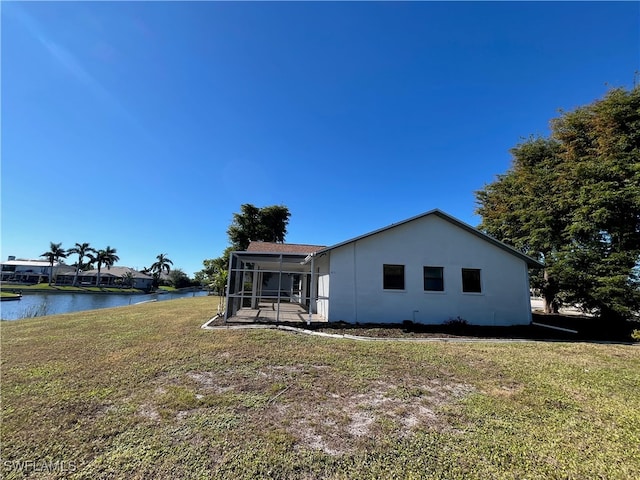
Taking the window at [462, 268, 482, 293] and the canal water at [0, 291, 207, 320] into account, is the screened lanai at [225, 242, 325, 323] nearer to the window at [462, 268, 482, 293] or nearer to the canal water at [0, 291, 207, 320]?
the window at [462, 268, 482, 293]

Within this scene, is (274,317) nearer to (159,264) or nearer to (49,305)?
(49,305)

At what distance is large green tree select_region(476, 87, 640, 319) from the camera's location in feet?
37.8

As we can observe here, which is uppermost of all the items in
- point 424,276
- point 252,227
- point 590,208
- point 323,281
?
point 252,227

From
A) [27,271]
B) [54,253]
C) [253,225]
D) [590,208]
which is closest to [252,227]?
[253,225]

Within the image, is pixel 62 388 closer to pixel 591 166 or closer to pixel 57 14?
pixel 57 14

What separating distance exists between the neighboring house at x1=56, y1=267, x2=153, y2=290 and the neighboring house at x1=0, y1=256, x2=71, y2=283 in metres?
2.74

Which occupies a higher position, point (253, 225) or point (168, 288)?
point (253, 225)

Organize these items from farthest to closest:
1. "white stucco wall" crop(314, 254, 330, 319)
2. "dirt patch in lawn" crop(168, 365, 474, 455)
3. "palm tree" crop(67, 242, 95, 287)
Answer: "palm tree" crop(67, 242, 95, 287) → "white stucco wall" crop(314, 254, 330, 319) → "dirt patch in lawn" crop(168, 365, 474, 455)

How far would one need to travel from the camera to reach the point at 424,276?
11312 millimetres

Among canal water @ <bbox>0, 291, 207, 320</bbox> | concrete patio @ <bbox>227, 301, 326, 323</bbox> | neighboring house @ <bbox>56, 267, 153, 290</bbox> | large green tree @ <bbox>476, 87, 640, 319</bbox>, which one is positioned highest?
large green tree @ <bbox>476, 87, 640, 319</bbox>

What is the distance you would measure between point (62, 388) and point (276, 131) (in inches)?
506

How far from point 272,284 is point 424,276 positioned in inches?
700

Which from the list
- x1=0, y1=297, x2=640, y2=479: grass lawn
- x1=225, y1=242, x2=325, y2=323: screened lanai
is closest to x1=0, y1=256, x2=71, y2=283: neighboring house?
x1=225, y1=242, x2=325, y2=323: screened lanai

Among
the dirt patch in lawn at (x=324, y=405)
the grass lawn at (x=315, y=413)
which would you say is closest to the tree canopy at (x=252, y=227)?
the grass lawn at (x=315, y=413)
